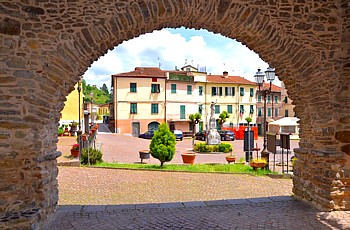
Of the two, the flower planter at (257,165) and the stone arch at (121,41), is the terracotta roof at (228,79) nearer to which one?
the flower planter at (257,165)

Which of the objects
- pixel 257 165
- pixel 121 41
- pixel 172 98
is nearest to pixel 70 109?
pixel 172 98

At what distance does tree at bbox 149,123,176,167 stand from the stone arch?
17.9ft

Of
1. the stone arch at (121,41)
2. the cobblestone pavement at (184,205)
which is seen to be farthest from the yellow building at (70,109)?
the stone arch at (121,41)

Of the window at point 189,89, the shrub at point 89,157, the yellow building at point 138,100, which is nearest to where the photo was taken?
the shrub at point 89,157

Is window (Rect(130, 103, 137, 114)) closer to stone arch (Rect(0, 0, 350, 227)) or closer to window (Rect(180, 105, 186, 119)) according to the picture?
window (Rect(180, 105, 186, 119))

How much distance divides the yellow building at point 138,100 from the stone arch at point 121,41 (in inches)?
958

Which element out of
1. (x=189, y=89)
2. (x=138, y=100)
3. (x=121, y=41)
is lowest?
(x=121, y=41)

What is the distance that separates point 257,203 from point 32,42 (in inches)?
196

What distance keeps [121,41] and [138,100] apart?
24.8 meters

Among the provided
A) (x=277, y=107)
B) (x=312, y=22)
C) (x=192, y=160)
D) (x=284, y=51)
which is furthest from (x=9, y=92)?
(x=277, y=107)

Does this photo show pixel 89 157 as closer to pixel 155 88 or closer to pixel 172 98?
pixel 155 88

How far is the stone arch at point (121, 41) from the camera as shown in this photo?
12.8 ft

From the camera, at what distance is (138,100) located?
29.1m

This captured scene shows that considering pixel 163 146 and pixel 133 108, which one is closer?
pixel 163 146
